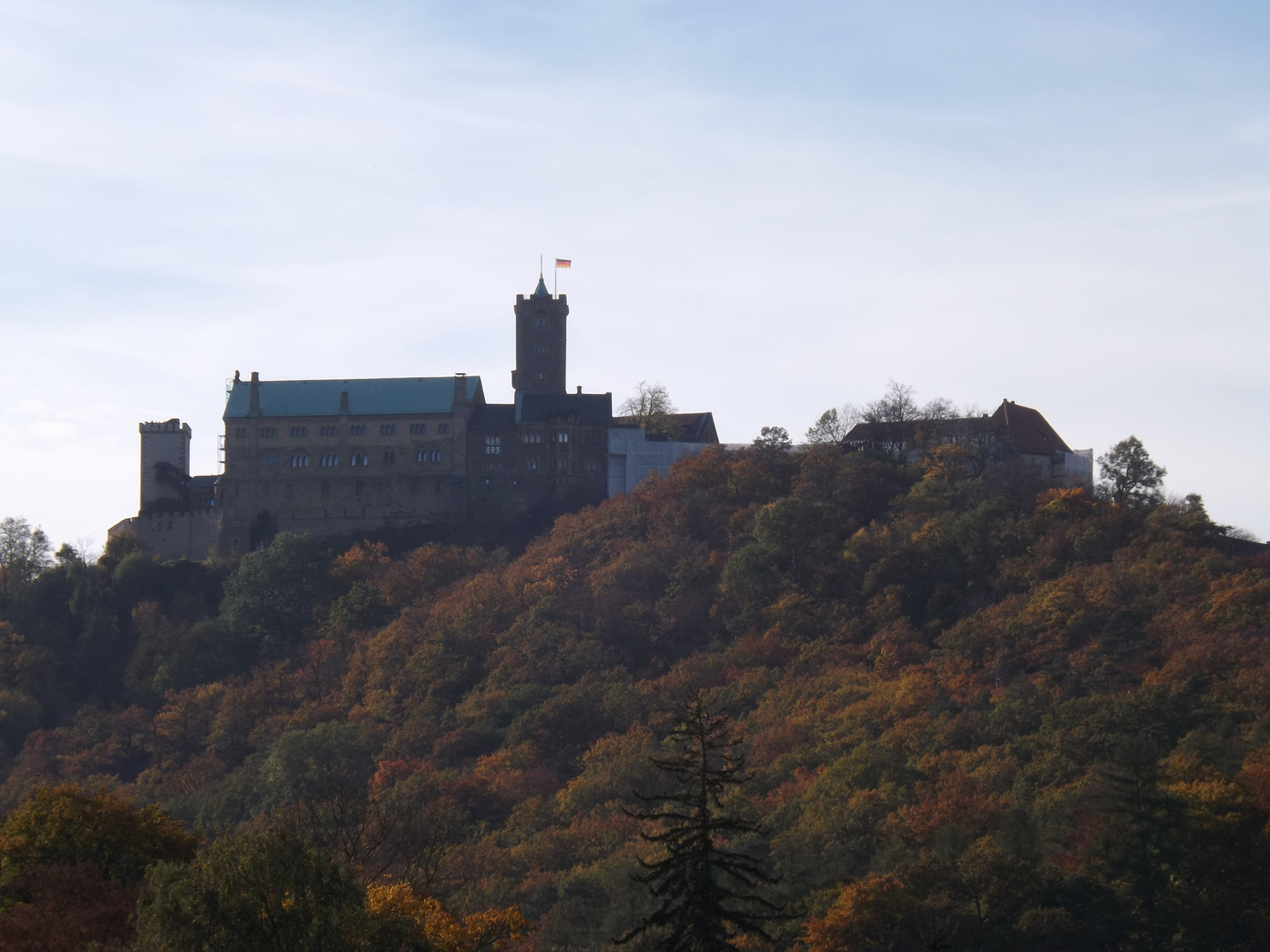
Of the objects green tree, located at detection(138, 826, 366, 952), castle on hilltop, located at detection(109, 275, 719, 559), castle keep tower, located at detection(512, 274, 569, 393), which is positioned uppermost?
castle keep tower, located at detection(512, 274, 569, 393)

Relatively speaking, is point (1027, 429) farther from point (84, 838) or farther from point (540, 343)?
point (84, 838)

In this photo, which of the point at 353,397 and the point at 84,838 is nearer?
the point at 84,838

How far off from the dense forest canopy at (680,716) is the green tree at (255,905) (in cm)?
7

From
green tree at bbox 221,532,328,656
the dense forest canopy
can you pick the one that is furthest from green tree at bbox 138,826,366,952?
green tree at bbox 221,532,328,656

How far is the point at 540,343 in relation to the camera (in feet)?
343

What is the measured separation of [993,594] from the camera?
82.0 metres

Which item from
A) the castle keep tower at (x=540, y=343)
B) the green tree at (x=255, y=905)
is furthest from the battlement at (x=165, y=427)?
the green tree at (x=255, y=905)

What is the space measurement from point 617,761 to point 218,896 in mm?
41008

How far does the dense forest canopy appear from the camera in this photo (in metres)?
48.4

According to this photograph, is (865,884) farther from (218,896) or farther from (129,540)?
(129,540)

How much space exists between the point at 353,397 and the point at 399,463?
576 centimetres

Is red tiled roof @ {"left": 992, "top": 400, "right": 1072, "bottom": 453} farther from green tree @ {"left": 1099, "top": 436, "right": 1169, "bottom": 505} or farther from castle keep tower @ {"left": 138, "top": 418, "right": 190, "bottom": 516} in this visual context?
castle keep tower @ {"left": 138, "top": 418, "right": 190, "bottom": 516}

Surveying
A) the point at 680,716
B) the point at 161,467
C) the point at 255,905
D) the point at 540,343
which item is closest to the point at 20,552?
the point at 161,467

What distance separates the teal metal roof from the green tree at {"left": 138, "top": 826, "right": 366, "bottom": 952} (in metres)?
65.4
